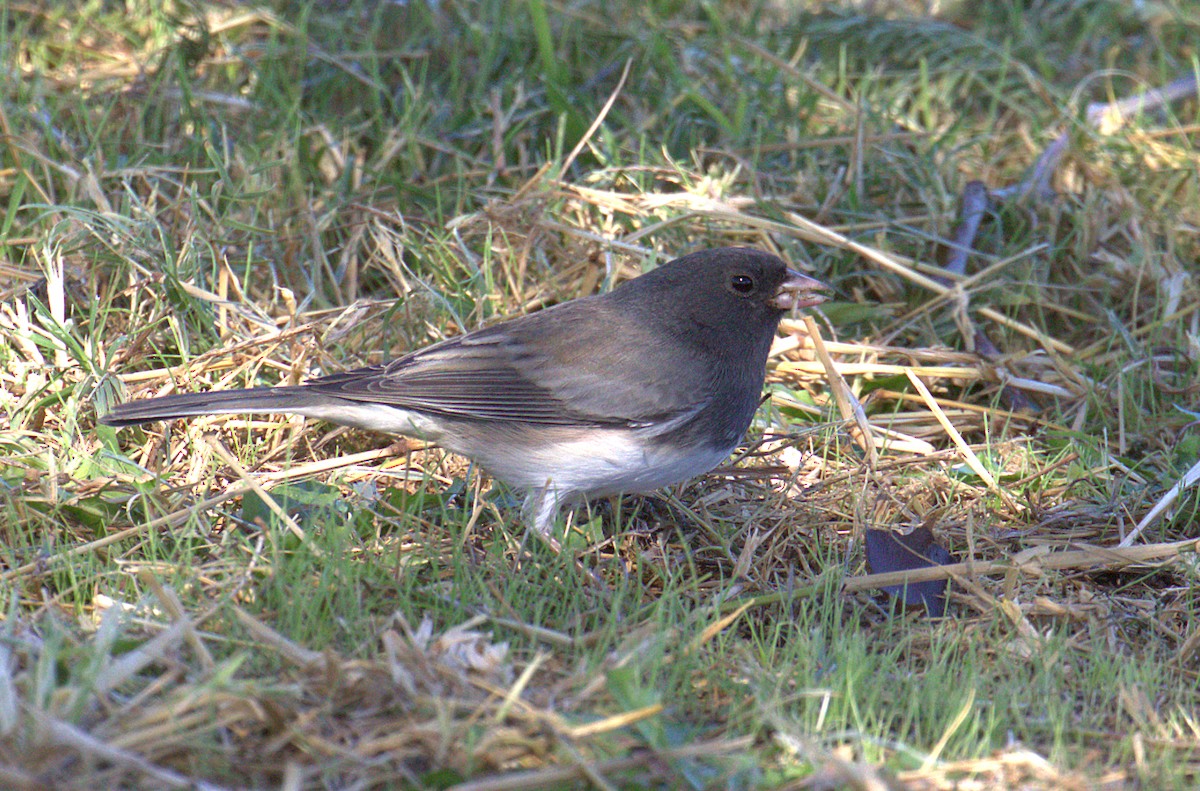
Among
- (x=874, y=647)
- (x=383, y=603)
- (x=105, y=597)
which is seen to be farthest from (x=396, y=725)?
(x=874, y=647)

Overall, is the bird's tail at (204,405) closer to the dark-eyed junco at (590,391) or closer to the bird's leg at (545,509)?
the dark-eyed junco at (590,391)

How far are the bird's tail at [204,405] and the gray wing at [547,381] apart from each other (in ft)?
0.33

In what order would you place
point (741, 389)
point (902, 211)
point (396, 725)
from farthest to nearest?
point (902, 211)
point (741, 389)
point (396, 725)

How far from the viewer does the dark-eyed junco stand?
315 centimetres

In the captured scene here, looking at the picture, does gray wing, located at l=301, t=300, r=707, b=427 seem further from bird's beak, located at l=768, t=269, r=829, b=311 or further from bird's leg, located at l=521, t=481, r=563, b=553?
bird's beak, located at l=768, t=269, r=829, b=311

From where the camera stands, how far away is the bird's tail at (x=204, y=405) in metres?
3.11

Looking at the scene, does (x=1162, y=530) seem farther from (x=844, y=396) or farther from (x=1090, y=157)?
(x=1090, y=157)

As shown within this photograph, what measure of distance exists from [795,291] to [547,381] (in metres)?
0.74

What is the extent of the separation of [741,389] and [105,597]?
5.34 feet

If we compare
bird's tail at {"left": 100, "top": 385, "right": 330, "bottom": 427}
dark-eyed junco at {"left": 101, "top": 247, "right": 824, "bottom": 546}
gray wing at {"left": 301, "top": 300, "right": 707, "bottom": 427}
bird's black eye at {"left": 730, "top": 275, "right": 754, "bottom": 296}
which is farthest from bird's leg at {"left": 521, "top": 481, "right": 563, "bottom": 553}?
bird's black eye at {"left": 730, "top": 275, "right": 754, "bottom": 296}

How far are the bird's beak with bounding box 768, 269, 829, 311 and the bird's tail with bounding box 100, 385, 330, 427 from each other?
1.30 meters

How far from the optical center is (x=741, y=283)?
342cm

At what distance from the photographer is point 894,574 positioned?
9.65ft

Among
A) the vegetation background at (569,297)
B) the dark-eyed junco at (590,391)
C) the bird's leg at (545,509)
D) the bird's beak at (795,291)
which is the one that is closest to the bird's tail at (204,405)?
the dark-eyed junco at (590,391)
